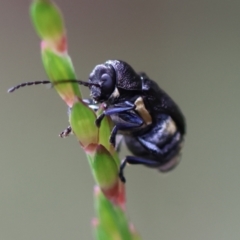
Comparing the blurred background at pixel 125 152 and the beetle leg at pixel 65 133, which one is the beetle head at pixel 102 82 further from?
the blurred background at pixel 125 152

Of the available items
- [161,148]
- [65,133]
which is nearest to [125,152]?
[161,148]

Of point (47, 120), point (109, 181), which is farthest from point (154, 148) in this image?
point (47, 120)

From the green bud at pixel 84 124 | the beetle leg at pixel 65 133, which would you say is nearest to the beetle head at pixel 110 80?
the beetle leg at pixel 65 133

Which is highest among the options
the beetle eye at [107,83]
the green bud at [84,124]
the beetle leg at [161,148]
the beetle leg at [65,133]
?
the beetle eye at [107,83]

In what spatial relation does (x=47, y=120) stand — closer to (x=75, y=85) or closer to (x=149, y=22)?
(x=149, y=22)

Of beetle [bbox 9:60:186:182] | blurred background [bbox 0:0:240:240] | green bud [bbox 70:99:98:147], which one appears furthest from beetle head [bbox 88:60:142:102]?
blurred background [bbox 0:0:240:240]

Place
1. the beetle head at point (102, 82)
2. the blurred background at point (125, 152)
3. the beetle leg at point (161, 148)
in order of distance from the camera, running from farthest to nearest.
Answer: the blurred background at point (125, 152)
the beetle leg at point (161, 148)
the beetle head at point (102, 82)

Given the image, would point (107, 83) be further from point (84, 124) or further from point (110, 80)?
point (84, 124)

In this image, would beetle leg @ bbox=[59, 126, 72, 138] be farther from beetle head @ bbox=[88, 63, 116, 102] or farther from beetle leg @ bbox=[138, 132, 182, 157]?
beetle leg @ bbox=[138, 132, 182, 157]
